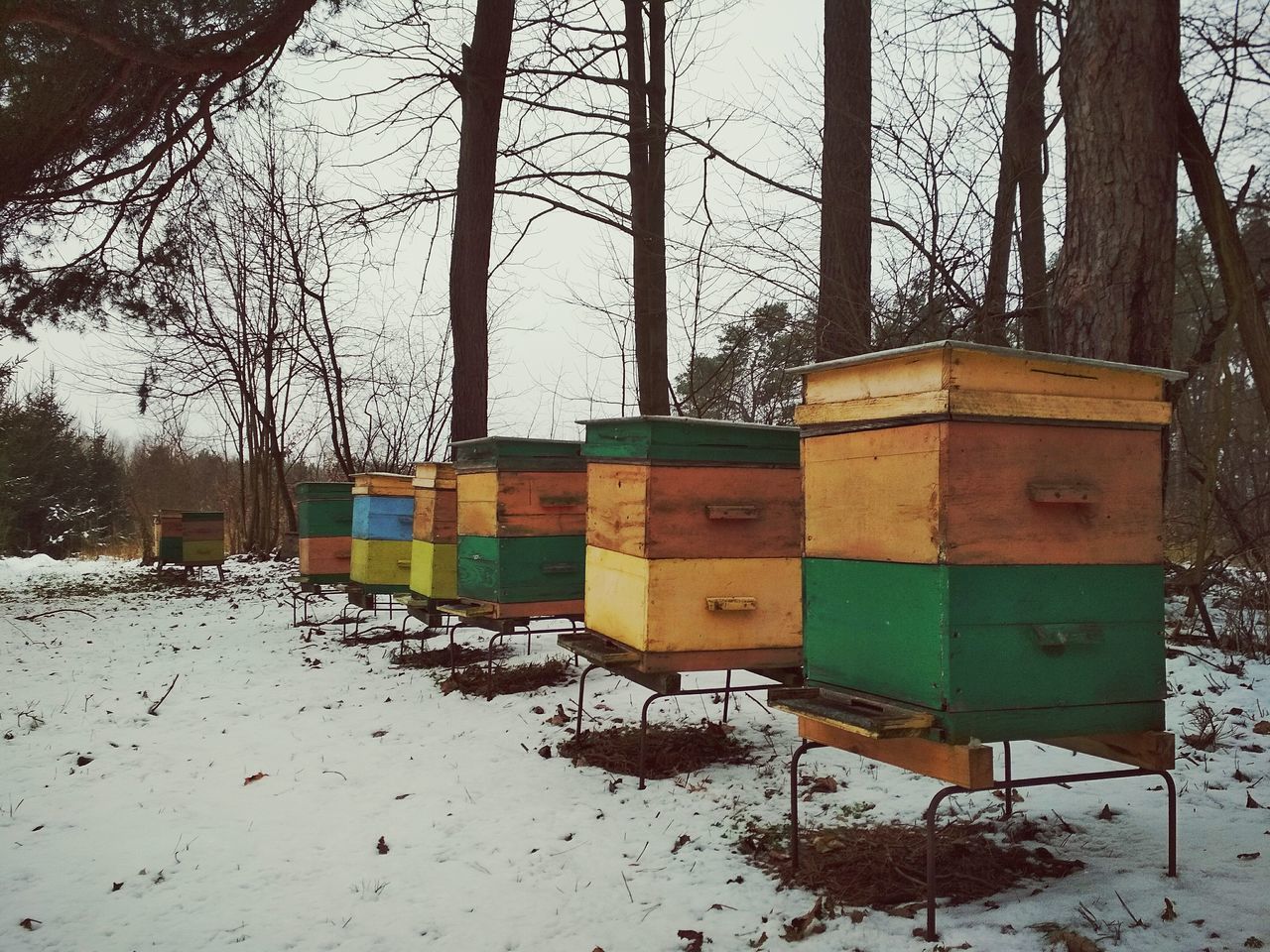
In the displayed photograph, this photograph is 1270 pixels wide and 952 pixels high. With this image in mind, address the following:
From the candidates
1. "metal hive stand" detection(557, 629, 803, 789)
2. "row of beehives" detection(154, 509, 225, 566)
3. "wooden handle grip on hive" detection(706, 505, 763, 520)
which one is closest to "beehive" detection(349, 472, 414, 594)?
"metal hive stand" detection(557, 629, 803, 789)

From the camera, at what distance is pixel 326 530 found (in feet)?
31.6

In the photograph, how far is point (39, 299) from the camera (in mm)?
8898

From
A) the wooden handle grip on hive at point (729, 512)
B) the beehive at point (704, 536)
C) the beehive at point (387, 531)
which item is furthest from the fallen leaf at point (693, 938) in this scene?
the beehive at point (387, 531)

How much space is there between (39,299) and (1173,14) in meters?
9.60

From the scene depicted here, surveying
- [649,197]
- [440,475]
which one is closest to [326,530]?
[440,475]

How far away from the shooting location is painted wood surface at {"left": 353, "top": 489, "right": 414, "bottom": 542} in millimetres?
8383

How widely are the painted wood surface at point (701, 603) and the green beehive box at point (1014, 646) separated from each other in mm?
A: 1238

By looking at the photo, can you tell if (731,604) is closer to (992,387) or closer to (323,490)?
(992,387)

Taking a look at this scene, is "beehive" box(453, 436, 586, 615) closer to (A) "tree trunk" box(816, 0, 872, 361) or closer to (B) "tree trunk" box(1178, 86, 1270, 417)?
(A) "tree trunk" box(816, 0, 872, 361)

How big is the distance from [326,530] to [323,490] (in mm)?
426

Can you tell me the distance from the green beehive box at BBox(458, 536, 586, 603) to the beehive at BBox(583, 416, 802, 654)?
5.65ft

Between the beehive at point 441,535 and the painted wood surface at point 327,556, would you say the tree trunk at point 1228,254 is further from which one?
the painted wood surface at point 327,556

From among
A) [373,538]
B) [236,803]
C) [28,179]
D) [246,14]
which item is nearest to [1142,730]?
[236,803]

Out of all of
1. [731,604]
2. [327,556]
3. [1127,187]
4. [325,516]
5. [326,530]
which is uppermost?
[1127,187]
